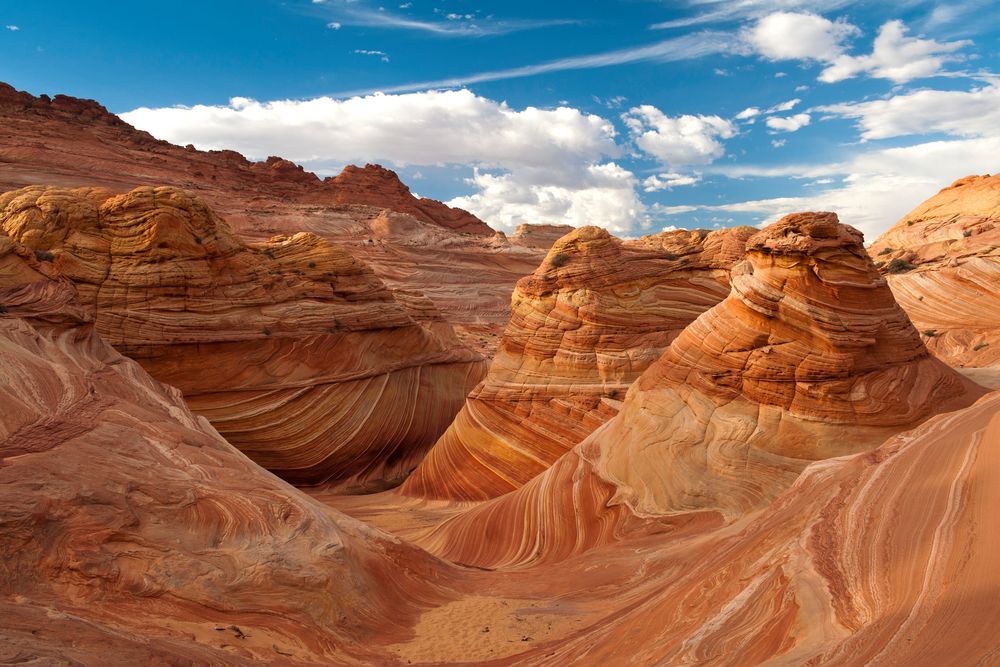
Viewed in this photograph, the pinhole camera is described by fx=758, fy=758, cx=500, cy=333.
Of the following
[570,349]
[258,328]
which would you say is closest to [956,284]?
[570,349]

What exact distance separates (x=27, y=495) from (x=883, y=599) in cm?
585

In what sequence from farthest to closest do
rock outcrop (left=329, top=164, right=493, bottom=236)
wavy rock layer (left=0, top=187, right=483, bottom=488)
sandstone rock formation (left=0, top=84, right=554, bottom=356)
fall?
rock outcrop (left=329, top=164, right=493, bottom=236) → sandstone rock formation (left=0, top=84, right=554, bottom=356) → wavy rock layer (left=0, top=187, right=483, bottom=488)

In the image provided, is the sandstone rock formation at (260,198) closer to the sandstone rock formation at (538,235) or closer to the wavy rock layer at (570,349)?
the sandstone rock formation at (538,235)

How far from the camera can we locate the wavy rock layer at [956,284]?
53.9 ft

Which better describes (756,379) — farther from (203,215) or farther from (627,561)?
(203,215)

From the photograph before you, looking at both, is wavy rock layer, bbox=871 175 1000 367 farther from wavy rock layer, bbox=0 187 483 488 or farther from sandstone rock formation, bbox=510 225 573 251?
A: sandstone rock formation, bbox=510 225 573 251

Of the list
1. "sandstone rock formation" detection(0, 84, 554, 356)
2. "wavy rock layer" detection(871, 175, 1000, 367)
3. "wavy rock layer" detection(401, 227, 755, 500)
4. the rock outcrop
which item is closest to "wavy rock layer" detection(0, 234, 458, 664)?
"wavy rock layer" detection(401, 227, 755, 500)

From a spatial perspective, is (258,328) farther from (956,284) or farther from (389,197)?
(389,197)

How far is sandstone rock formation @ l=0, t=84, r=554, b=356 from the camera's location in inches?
1774

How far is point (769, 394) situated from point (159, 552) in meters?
7.03

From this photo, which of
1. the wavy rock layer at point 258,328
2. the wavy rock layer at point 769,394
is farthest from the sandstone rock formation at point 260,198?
the wavy rock layer at point 769,394

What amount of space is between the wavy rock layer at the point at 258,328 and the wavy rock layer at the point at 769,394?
806cm

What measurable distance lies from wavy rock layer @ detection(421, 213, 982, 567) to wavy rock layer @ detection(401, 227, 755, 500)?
10.3ft

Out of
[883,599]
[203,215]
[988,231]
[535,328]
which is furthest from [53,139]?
[883,599]
